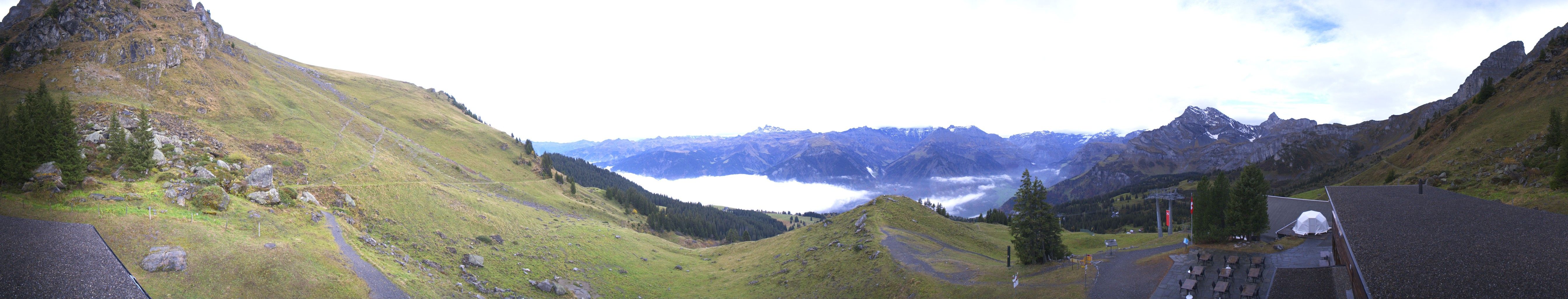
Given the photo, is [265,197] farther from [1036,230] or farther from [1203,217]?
[1203,217]

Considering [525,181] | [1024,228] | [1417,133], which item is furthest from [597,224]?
[1417,133]

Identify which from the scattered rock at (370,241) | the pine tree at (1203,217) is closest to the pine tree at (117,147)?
the scattered rock at (370,241)

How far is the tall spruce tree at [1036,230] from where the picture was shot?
4244 cm

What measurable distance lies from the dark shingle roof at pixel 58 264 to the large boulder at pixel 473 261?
2063 cm

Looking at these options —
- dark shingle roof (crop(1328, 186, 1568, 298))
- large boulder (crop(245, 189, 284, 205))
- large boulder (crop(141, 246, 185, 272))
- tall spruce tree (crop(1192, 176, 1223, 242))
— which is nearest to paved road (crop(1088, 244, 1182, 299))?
tall spruce tree (crop(1192, 176, 1223, 242))

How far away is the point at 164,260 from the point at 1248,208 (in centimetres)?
7225

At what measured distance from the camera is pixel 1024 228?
140 ft

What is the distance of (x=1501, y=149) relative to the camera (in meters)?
55.9

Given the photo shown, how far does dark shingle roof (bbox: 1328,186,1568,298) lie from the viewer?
17.2 meters

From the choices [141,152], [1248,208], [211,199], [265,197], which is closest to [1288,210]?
[1248,208]

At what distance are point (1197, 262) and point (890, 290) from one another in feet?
74.4

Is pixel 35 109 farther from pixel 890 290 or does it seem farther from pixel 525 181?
pixel 525 181

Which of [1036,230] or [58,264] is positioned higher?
[58,264]

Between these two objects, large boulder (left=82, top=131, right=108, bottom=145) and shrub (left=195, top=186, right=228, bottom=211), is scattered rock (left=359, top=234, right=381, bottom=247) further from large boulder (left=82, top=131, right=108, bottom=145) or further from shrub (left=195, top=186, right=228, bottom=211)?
large boulder (left=82, top=131, right=108, bottom=145)
